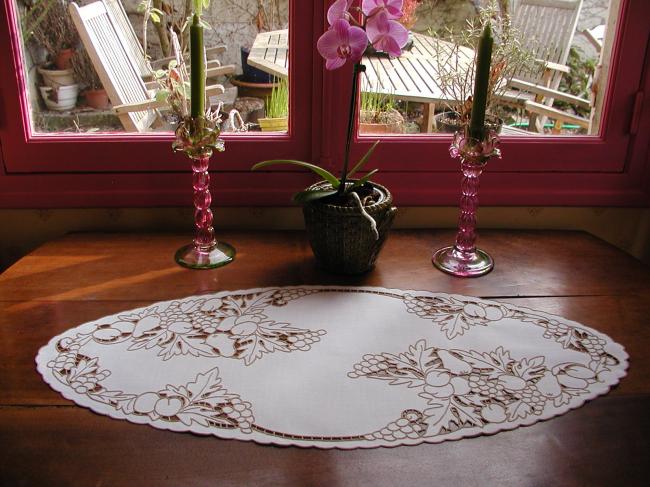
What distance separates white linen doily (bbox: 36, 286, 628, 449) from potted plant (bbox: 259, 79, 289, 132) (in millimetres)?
421

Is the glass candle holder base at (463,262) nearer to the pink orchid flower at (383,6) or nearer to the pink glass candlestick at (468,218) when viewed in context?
the pink glass candlestick at (468,218)

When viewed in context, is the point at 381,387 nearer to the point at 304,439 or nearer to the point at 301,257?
the point at 304,439

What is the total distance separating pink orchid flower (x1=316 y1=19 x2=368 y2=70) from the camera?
1.01 meters

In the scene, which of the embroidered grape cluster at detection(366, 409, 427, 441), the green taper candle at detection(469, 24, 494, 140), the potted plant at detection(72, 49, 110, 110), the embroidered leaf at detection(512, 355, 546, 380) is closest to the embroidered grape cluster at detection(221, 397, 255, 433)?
the embroidered grape cluster at detection(366, 409, 427, 441)

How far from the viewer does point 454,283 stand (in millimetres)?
1111

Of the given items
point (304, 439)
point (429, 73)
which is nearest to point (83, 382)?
point (304, 439)

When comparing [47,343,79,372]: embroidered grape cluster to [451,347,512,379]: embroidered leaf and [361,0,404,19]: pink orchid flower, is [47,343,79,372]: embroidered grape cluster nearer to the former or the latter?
[451,347,512,379]: embroidered leaf

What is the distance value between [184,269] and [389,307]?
38cm

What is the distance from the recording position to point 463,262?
1171mm

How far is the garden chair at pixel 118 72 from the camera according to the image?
1.29 metres

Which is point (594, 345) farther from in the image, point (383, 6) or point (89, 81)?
point (89, 81)

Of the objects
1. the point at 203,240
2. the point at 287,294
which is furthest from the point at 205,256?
the point at 287,294

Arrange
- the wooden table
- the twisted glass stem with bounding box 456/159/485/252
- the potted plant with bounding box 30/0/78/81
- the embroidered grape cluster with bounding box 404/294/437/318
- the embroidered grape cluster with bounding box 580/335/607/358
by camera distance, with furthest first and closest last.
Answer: the potted plant with bounding box 30/0/78/81, the twisted glass stem with bounding box 456/159/485/252, the embroidered grape cluster with bounding box 404/294/437/318, the embroidered grape cluster with bounding box 580/335/607/358, the wooden table

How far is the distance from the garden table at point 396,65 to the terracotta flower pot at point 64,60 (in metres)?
0.37
